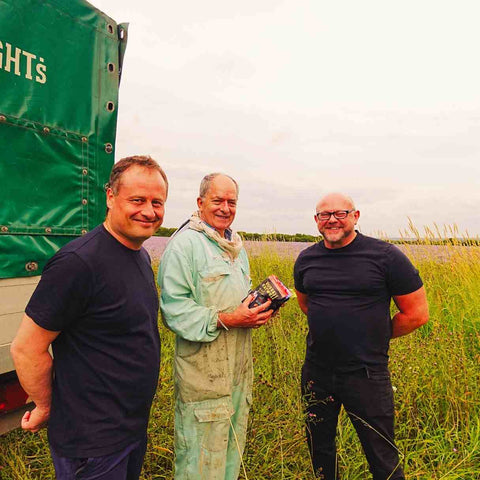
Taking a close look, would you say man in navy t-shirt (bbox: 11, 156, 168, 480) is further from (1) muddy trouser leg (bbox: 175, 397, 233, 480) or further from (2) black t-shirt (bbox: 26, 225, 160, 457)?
(1) muddy trouser leg (bbox: 175, 397, 233, 480)

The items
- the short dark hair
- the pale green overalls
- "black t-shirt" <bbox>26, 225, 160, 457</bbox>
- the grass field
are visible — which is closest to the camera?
Result: "black t-shirt" <bbox>26, 225, 160, 457</bbox>

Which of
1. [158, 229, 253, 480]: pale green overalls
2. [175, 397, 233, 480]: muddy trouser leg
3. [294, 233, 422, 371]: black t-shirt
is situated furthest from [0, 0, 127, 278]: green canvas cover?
[294, 233, 422, 371]: black t-shirt

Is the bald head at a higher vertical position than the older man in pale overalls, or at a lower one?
higher

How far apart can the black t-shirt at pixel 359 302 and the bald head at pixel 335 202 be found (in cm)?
23

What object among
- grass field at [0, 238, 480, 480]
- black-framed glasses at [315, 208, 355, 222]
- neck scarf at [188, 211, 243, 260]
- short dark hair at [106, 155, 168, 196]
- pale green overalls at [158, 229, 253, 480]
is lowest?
grass field at [0, 238, 480, 480]

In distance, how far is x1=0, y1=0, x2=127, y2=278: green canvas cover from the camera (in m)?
1.99

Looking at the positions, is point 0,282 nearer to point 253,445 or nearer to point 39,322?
point 39,322

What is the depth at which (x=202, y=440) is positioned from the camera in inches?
74.9

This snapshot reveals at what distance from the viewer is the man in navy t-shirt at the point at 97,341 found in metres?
1.27

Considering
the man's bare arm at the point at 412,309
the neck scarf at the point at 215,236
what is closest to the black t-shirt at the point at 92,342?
the neck scarf at the point at 215,236

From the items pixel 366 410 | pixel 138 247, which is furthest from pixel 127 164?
pixel 366 410

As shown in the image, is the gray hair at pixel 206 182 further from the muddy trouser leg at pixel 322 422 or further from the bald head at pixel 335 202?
the muddy trouser leg at pixel 322 422

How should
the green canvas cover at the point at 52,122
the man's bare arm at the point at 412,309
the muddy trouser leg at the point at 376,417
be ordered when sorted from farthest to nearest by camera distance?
the man's bare arm at the point at 412,309
the muddy trouser leg at the point at 376,417
the green canvas cover at the point at 52,122

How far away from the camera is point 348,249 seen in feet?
7.75
